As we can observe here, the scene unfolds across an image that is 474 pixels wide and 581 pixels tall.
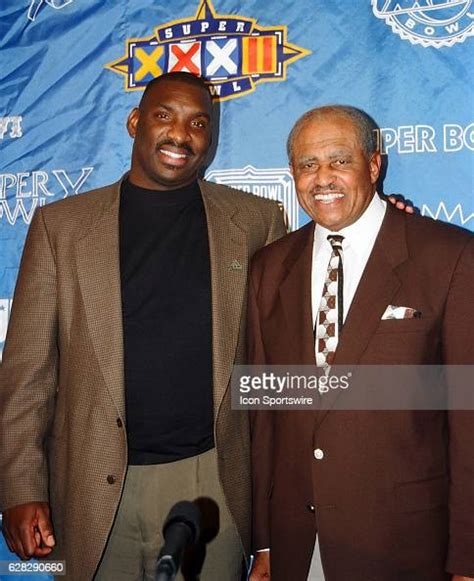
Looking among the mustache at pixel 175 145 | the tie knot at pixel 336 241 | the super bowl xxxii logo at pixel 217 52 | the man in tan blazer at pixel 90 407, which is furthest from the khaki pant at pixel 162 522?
the super bowl xxxii logo at pixel 217 52

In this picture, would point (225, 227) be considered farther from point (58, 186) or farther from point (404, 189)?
point (58, 186)

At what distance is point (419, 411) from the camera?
169 centimetres

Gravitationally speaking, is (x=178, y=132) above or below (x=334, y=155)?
A: above

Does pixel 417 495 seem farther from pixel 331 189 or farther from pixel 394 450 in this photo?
pixel 331 189

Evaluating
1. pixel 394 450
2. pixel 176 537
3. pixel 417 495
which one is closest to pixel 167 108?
pixel 394 450

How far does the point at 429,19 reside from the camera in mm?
2371

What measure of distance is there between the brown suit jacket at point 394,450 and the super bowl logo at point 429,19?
0.90 metres

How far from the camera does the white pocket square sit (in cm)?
168

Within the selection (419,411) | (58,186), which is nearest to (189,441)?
(419,411)

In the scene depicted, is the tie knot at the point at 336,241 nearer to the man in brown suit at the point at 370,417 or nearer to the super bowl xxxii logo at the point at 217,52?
the man in brown suit at the point at 370,417

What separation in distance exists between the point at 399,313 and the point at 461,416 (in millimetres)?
284

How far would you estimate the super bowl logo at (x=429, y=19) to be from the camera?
7.67ft

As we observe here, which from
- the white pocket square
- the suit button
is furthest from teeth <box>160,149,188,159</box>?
the suit button

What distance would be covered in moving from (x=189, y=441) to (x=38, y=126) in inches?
60.2
